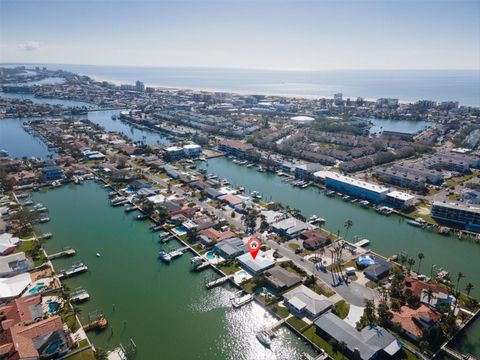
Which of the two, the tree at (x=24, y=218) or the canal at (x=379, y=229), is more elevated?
the tree at (x=24, y=218)

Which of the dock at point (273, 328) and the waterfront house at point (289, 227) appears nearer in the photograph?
the dock at point (273, 328)

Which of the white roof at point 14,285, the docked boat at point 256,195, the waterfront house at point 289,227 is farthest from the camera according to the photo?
the docked boat at point 256,195

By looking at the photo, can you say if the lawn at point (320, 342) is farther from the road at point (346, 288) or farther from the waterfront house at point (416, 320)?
the waterfront house at point (416, 320)

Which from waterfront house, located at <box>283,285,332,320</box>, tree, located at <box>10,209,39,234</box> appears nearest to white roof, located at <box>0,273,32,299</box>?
tree, located at <box>10,209,39,234</box>

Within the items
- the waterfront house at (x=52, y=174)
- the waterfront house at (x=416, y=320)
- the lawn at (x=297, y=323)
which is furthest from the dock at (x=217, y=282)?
the waterfront house at (x=52, y=174)

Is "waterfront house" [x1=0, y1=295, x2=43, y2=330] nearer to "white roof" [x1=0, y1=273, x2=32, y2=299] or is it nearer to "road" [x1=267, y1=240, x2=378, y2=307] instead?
"white roof" [x1=0, y1=273, x2=32, y2=299]

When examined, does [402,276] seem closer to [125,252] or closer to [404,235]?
[404,235]

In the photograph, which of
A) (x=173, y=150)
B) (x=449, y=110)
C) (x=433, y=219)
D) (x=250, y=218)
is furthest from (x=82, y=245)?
(x=449, y=110)

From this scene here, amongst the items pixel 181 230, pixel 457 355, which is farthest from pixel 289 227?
pixel 457 355
